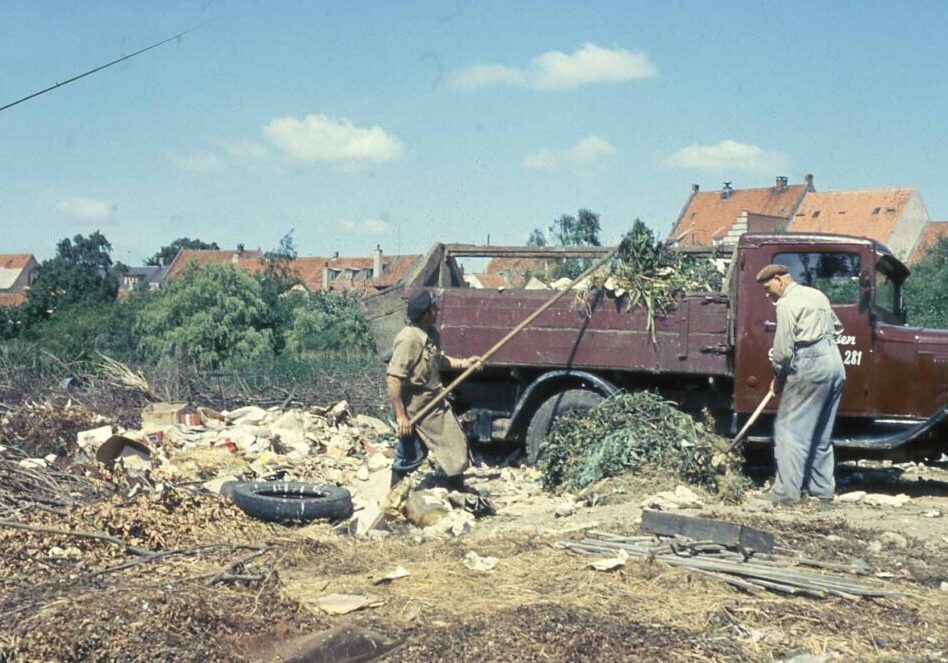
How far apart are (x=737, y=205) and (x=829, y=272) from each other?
162 ft

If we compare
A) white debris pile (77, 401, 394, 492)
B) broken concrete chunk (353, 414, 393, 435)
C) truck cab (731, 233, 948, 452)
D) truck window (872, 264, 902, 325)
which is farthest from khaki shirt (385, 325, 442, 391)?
broken concrete chunk (353, 414, 393, 435)

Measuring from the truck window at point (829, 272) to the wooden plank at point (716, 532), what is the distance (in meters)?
3.58

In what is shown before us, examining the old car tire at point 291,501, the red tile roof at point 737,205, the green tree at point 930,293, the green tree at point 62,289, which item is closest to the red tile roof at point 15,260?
the green tree at point 62,289

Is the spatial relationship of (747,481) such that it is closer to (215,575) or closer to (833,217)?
(215,575)

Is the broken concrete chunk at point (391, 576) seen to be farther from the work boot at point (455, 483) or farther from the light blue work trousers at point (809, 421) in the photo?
the light blue work trousers at point (809, 421)

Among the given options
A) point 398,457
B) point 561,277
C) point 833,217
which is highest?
point 833,217

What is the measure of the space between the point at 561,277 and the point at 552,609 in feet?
23.2

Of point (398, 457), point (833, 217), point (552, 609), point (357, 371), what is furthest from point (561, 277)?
point (833, 217)

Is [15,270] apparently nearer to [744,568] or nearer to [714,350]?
[714,350]

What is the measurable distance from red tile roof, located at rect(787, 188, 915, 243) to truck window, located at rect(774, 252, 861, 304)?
142ft

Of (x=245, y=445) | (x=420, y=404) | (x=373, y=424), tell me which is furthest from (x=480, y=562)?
(x=373, y=424)

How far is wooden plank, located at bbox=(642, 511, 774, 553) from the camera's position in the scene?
241 inches

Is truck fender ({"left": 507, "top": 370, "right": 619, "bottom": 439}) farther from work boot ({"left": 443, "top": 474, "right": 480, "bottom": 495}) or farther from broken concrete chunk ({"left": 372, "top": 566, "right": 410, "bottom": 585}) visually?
broken concrete chunk ({"left": 372, "top": 566, "right": 410, "bottom": 585})

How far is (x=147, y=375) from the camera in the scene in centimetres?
1571
